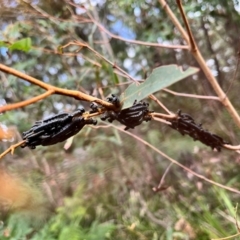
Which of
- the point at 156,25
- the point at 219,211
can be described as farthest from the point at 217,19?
the point at 219,211

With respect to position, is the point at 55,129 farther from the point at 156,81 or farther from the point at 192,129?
the point at 192,129

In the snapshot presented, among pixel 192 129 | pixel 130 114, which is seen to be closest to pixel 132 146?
pixel 192 129

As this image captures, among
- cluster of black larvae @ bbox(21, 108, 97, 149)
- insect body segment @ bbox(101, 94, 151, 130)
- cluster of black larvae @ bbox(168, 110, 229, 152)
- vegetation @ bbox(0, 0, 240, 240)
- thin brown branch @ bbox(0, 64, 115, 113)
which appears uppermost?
thin brown branch @ bbox(0, 64, 115, 113)

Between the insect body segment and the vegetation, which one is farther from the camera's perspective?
the vegetation

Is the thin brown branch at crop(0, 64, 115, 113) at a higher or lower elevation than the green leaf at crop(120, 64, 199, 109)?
higher

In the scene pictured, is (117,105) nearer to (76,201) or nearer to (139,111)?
(139,111)

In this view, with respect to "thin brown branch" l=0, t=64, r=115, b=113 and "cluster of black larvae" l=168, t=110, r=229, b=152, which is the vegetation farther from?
"thin brown branch" l=0, t=64, r=115, b=113

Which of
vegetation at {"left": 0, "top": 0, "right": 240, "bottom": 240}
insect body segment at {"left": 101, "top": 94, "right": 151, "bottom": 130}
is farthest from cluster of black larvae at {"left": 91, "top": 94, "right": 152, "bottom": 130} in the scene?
vegetation at {"left": 0, "top": 0, "right": 240, "bottom": 240}
